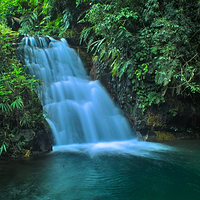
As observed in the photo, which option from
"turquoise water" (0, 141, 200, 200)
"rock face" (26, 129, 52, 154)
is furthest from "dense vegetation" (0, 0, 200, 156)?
"turquoise water" (0, 141, 200, 200)

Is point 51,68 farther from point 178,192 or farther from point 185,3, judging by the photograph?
point 178,192

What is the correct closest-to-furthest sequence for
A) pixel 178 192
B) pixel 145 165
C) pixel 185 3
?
1. pixel 178 192
2. pixel 145 165
3. pixel 185 3

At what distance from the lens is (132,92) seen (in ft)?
24.5

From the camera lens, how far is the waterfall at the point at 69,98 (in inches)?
268

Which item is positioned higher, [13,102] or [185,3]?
[185,3]

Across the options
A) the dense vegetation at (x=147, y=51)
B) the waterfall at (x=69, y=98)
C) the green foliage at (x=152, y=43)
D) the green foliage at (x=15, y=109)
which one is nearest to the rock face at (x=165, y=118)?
the dense vegetation at (x=147, y=51)

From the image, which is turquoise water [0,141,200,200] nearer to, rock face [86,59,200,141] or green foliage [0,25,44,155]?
green foliage [0,25,44,155]

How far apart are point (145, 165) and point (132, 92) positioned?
3459mm

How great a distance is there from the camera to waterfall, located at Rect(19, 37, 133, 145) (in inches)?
268

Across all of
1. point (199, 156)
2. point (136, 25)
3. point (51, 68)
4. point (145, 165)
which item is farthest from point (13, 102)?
point (136, 25)

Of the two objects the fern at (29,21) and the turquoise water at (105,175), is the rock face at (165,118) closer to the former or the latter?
the turquoise water at (105,175)

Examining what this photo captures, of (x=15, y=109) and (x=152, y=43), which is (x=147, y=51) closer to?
(x=152, y=43)

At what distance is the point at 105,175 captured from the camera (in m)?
3.84

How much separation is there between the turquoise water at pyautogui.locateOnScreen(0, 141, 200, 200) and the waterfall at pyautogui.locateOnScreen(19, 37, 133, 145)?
121cm
